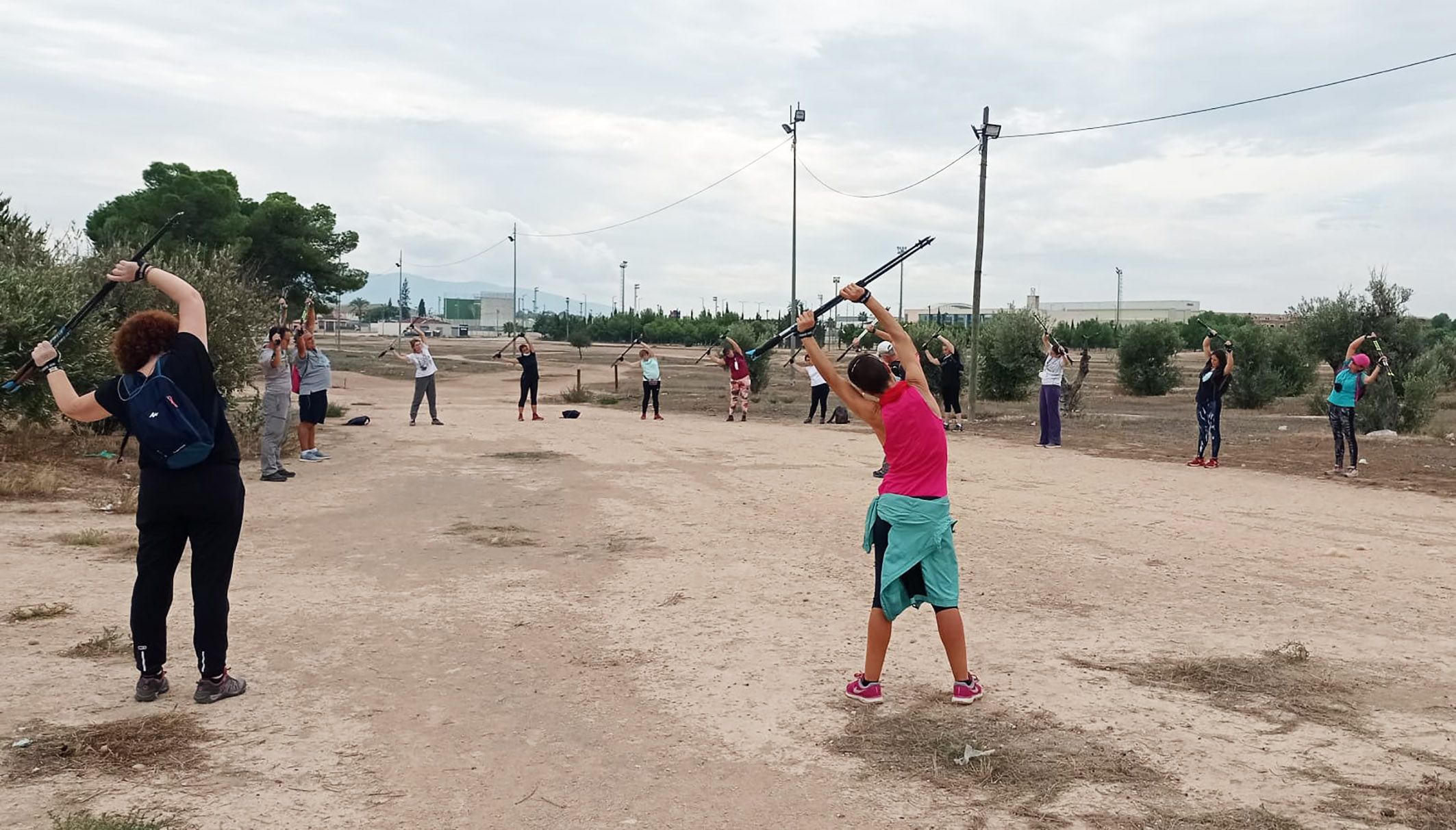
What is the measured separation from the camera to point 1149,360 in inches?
1367

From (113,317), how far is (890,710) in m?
12.9

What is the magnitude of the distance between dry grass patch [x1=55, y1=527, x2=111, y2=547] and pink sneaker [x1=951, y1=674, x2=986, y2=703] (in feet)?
Answer: 23.2

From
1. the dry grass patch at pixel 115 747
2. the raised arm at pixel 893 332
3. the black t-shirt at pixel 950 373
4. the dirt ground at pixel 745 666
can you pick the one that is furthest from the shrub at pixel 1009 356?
the dry grass patch at pixel 115 747

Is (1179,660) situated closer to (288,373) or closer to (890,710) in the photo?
(890,710)

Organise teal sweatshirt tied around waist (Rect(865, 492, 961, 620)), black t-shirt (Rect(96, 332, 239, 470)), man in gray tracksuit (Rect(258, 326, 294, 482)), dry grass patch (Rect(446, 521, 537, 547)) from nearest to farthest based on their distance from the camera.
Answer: black t-shirt (Rect(96, 332, 239, 470)), teal sweatshirt tied around waist (Rect(865, 492, 961, 620)), dry grass patch (Rect(446, 521, 537, 547)), man in gray tracksuit (Rect(258, 326, 294, 482))

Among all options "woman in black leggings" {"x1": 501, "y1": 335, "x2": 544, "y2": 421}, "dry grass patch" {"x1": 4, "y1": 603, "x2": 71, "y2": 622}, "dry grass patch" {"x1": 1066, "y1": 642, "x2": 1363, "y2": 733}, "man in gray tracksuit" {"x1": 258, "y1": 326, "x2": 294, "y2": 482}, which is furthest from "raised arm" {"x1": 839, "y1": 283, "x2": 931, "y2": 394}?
"woman in black leggings" {"x1": 501, "y1": 335, "x2": 544, "y2": 421}

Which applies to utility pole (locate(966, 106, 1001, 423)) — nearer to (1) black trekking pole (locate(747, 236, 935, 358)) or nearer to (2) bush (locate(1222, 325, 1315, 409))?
(2) bush (locate(1222, 325, 1315, 409))

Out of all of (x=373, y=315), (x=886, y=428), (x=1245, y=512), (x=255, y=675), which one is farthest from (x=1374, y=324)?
(x=373, y=315)

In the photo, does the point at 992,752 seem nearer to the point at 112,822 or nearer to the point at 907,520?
the point at 907,520

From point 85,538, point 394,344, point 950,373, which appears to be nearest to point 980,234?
point 950,373

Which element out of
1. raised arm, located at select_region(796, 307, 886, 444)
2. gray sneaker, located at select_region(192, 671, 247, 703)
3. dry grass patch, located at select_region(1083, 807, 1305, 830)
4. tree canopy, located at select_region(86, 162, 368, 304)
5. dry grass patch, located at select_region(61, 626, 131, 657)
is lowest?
dry grass patch, located at select_region(61, 626, 131, 657)

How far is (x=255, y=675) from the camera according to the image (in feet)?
18.2

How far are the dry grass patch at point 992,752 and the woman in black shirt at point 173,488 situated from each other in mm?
2924

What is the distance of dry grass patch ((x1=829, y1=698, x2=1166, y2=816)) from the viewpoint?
4215 mm
